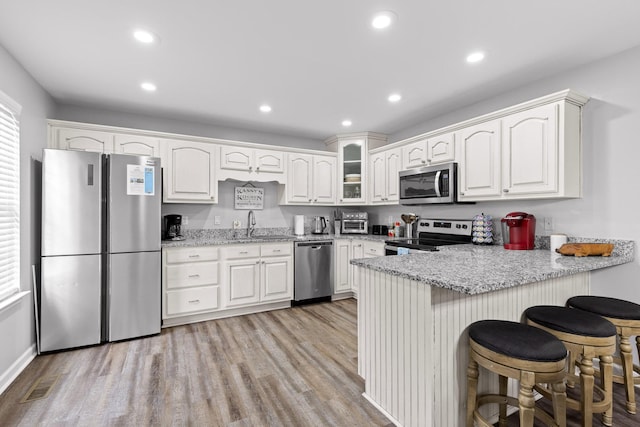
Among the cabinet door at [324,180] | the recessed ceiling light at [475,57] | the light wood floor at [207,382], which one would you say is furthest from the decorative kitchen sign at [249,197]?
the recessed ceiling light at [475,57]

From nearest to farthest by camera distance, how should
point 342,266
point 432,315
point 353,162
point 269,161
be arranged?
point 432,315
point 269,161
point 342,266
point 353,162

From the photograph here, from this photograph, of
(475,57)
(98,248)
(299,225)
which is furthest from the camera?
(299,225)

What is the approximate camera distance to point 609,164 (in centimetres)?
230

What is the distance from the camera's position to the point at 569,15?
184 centimetres

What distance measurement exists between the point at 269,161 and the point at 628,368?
149 inches

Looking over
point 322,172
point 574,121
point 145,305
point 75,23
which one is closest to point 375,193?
point 322,172

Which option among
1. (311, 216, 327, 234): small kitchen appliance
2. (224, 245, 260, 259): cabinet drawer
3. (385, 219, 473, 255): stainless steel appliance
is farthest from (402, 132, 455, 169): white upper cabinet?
(224, 245, 260, 259): cabinet drawer

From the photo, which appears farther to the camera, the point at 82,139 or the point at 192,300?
the point at 192,300

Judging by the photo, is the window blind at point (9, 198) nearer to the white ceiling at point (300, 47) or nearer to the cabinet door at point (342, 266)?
the white ceiling at point (300, 47)

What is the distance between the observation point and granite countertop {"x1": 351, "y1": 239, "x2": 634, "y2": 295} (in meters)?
1.34

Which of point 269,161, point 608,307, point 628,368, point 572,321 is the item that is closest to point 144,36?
point 269,161

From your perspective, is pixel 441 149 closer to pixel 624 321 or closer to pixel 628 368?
pixel 624 321

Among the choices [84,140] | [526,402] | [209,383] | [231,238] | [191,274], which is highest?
[84,140]

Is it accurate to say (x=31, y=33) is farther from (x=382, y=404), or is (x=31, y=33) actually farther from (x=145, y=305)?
(x=382, y=404)
